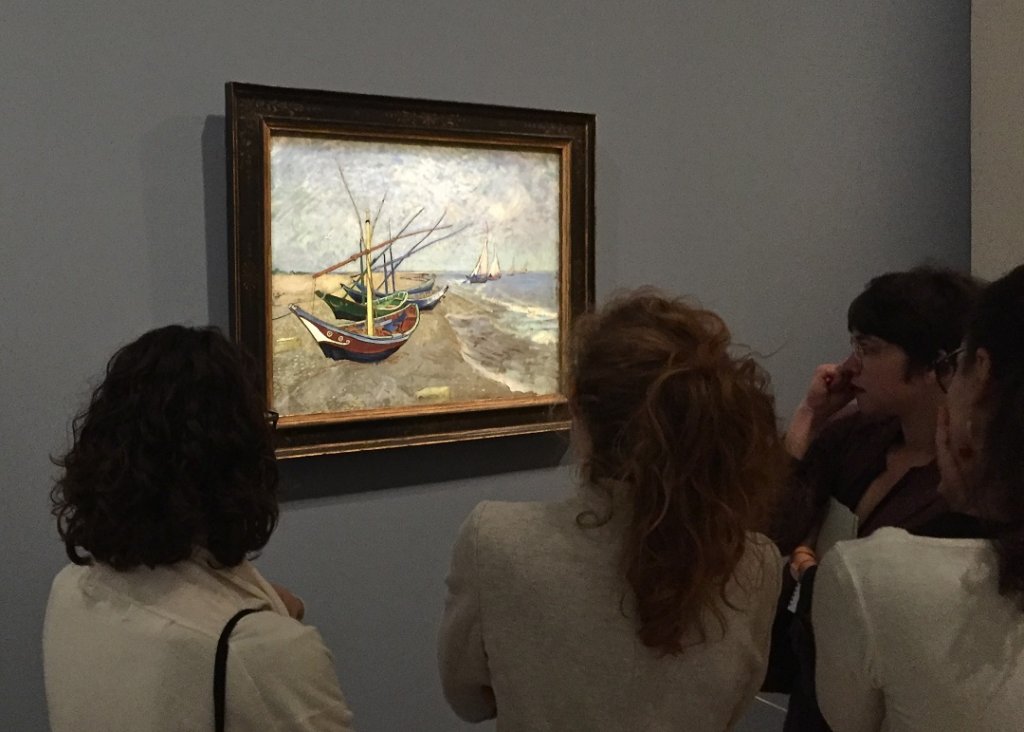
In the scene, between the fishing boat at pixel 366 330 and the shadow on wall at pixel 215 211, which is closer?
the shadow on wall at pixel 215 211

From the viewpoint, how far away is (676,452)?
3.80ft

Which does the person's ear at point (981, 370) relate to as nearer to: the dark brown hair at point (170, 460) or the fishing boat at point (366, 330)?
the dark brown hair at point (170, 460)

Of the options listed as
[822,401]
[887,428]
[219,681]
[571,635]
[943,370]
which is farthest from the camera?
[822,401]

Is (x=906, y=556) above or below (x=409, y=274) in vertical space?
below

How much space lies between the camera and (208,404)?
1.17m

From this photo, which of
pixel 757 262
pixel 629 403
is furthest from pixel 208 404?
pixel 757 262

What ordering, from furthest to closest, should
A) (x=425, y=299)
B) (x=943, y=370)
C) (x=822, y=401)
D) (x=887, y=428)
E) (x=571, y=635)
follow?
(x=425, y=299), (x=822, y=401), (x=887, y=428), (x=943, y=370), (x=571, y=635)

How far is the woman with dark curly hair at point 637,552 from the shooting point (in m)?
1.17

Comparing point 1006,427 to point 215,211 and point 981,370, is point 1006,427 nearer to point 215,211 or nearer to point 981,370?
point 981,370

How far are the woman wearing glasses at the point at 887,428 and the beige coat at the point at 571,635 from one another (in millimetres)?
399

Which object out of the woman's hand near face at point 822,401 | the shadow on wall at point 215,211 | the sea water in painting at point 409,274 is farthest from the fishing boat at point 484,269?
the woman's hand near face at point 822,401

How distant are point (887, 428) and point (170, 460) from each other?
1253 millimetres

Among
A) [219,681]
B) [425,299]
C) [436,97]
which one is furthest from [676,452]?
[436,97]

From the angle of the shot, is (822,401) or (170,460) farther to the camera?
(822,401)
